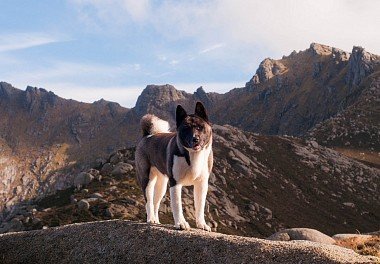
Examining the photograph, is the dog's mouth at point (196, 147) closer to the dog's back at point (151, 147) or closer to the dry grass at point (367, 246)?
the dog's back at point (151, 147)

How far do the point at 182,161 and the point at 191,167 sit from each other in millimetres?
317

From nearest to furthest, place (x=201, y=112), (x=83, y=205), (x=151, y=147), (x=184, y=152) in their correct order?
(x=184, y=152) < (x=201, y=112) < (x=151, y=147) < (x=83, y=205)

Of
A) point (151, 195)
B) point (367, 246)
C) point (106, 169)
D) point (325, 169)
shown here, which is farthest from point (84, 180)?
point (367, 246)

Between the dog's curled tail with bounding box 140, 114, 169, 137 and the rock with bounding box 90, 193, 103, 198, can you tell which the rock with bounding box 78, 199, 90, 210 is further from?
the dog's curled tail with bounding box 140, 114, 169, 137

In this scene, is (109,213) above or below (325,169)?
below

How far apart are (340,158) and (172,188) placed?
9024 centimetres

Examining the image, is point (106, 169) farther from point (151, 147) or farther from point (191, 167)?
point (191, 167)

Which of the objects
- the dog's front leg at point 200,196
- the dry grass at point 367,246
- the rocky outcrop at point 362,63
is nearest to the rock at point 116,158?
the dry grass at point 367,246

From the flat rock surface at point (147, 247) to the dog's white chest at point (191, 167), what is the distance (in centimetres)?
166

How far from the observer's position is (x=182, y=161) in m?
14.5

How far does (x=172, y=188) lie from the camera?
48.1 feet

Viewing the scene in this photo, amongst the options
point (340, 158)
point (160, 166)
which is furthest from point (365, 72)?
point (160, 166)

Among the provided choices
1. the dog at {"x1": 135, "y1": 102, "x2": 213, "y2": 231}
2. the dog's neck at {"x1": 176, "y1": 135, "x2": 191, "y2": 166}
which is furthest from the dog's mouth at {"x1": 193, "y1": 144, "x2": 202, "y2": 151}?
the dog's neck at {"x1": 176, "y1": 135, "x2": 191, "y2": 166}

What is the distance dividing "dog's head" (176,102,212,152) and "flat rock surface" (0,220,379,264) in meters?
2.71
